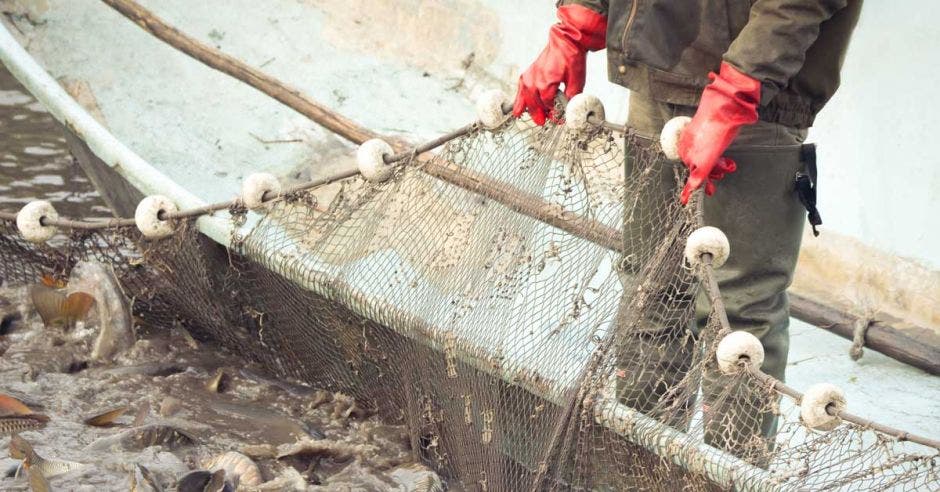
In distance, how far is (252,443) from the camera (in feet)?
11.9

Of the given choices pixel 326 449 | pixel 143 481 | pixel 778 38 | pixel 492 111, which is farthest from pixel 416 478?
pixel 778 38

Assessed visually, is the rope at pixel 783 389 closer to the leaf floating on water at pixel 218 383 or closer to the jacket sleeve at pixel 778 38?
the jacket sleeve at pixel 778 38

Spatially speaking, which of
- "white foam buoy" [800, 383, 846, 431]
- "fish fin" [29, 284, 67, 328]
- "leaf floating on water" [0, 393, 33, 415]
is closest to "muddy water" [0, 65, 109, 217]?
"fish fin" [29, 284, 67, 328]

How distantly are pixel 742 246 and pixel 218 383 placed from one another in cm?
196

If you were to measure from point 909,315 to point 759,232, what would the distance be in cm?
188

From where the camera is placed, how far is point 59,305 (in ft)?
13.3

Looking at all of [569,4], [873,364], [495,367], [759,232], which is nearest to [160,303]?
[495,367]

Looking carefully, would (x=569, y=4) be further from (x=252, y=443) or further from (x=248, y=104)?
(x=248, y=104)

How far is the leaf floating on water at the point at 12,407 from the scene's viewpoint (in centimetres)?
356

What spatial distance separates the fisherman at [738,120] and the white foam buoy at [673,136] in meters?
0.02

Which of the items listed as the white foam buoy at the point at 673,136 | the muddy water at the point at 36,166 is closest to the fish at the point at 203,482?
the white foam buoy at the point at 673,136

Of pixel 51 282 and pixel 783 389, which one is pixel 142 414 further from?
pixel 783 389

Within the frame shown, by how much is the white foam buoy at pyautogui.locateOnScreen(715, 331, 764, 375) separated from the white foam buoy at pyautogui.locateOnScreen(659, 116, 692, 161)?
2.04 feet

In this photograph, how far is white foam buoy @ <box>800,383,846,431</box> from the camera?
229 centimetres
